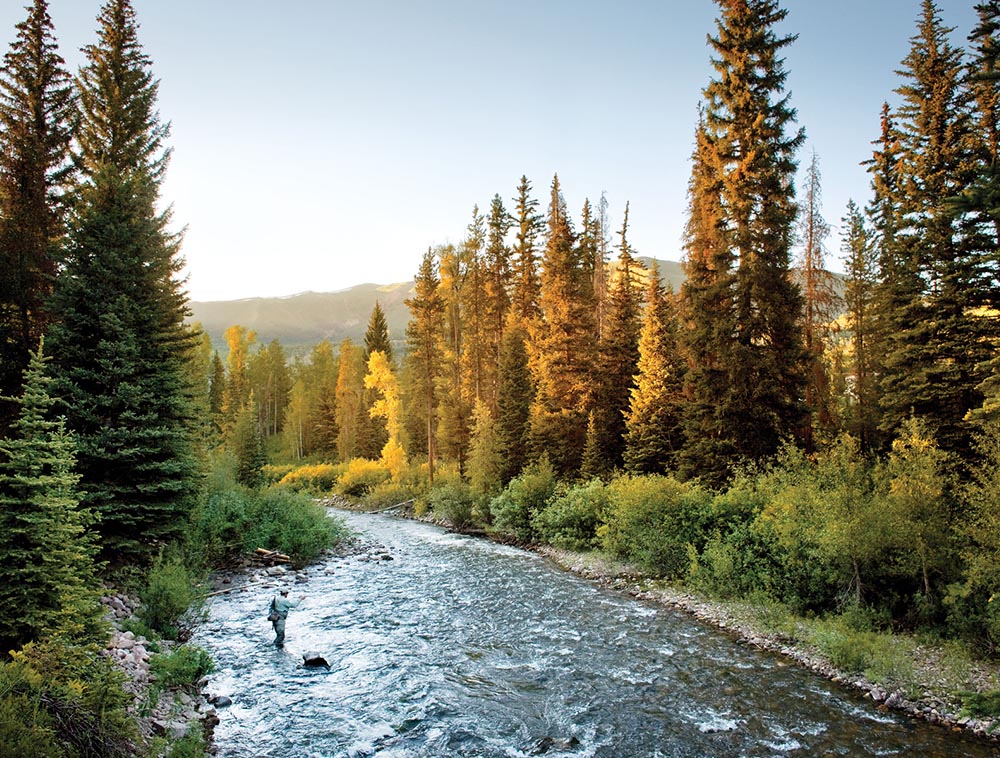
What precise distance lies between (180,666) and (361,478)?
37.1 metres

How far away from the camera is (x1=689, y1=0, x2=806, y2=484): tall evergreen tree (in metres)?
20.0

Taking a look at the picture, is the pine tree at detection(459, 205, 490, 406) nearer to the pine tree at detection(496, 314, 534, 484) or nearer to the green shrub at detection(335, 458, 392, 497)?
the pine tree at detection(496, 314, 534, 484)

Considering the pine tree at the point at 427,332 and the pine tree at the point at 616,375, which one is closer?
the pine tree at the point at 616,375

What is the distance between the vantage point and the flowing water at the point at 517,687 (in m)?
8.37

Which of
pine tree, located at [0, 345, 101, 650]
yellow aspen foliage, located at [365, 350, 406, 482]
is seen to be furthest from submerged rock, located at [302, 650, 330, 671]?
yellow aspen foliage, located at [365, 350, 406, 482]

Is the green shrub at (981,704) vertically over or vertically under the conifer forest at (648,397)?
under

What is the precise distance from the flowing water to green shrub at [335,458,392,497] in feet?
91.9

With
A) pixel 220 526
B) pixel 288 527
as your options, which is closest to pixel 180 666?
pixel 220 526

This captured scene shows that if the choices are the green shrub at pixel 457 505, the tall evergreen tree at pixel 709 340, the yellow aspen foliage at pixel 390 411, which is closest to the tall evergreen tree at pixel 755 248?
the tall evergreen tree at pixel 709 340

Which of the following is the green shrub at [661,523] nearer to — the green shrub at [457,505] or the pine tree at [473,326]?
the green shrub at [457,505]

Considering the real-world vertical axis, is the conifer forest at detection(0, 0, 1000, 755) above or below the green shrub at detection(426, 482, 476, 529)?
above

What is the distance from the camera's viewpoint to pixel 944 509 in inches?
462

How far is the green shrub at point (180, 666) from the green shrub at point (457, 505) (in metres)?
21.4

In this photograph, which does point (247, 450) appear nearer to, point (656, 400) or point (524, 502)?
point (524, 502)
